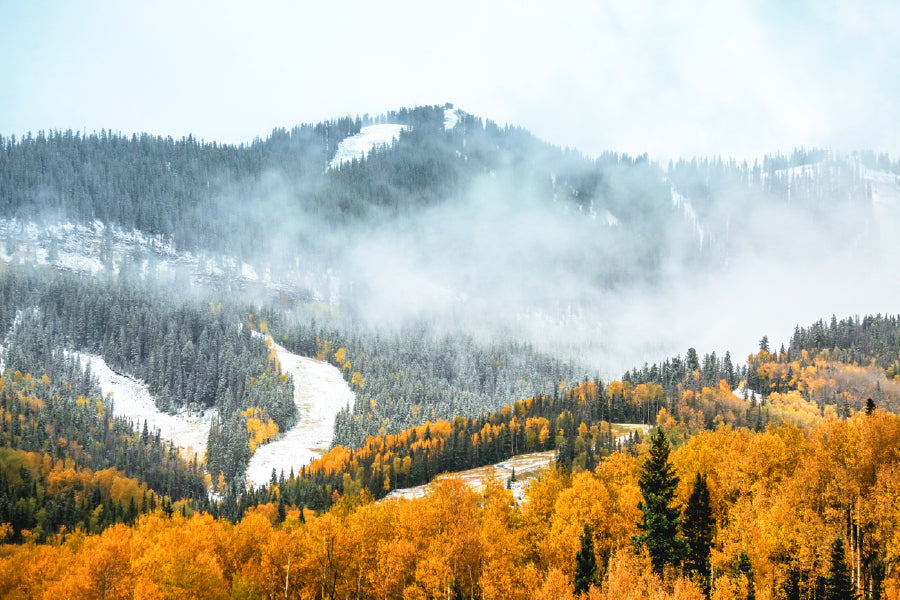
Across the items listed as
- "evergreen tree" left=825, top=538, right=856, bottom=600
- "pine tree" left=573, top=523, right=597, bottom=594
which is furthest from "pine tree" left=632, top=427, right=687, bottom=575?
"evergreen tree" left=825, top=538, right=856, bottom=600

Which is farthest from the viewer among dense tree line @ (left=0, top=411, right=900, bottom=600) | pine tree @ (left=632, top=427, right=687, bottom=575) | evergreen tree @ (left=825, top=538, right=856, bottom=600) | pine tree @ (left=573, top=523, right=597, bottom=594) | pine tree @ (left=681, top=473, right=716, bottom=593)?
pine tree @ (left=681, top=473, right=716, bottom=593)

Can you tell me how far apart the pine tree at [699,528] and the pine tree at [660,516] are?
284cm

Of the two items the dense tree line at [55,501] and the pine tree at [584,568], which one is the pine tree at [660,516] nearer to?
the pine tree at [584,568]

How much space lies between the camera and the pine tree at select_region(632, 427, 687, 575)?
57438mm

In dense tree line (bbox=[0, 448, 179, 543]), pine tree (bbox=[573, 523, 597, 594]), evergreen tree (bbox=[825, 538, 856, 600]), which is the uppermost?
evergreen tree (bbox=[825, 538, 856, 600])

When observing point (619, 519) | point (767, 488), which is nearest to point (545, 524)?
point (619, 519)

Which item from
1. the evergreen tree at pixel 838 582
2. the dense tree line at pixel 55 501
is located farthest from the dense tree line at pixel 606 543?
the dense tree line at pixel 55 501

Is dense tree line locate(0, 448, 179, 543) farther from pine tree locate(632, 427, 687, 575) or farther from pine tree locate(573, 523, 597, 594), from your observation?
pine tree locate(632, 427, 687, 575)

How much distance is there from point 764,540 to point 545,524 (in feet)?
88.5

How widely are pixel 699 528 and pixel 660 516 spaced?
342 inches

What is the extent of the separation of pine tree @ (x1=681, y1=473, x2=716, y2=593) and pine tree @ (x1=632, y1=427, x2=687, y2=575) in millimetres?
2844

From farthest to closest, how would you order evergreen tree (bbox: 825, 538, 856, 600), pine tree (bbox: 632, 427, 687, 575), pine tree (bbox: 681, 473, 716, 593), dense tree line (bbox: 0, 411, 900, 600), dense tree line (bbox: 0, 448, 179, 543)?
dense tree line (bbox: 0, 448, 179, 543) → pine tree (bbox: 681, 473, 716, 593) → pine tree (bbox: 632, 427, 687, 575) → dense tree line (bbox: 0, 411, 900, 600) → evergreen tree (bbox: 825, 538, 856, 600)

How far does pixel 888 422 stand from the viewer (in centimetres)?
6812

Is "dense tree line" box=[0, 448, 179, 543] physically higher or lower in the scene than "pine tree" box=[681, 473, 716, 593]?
lower
